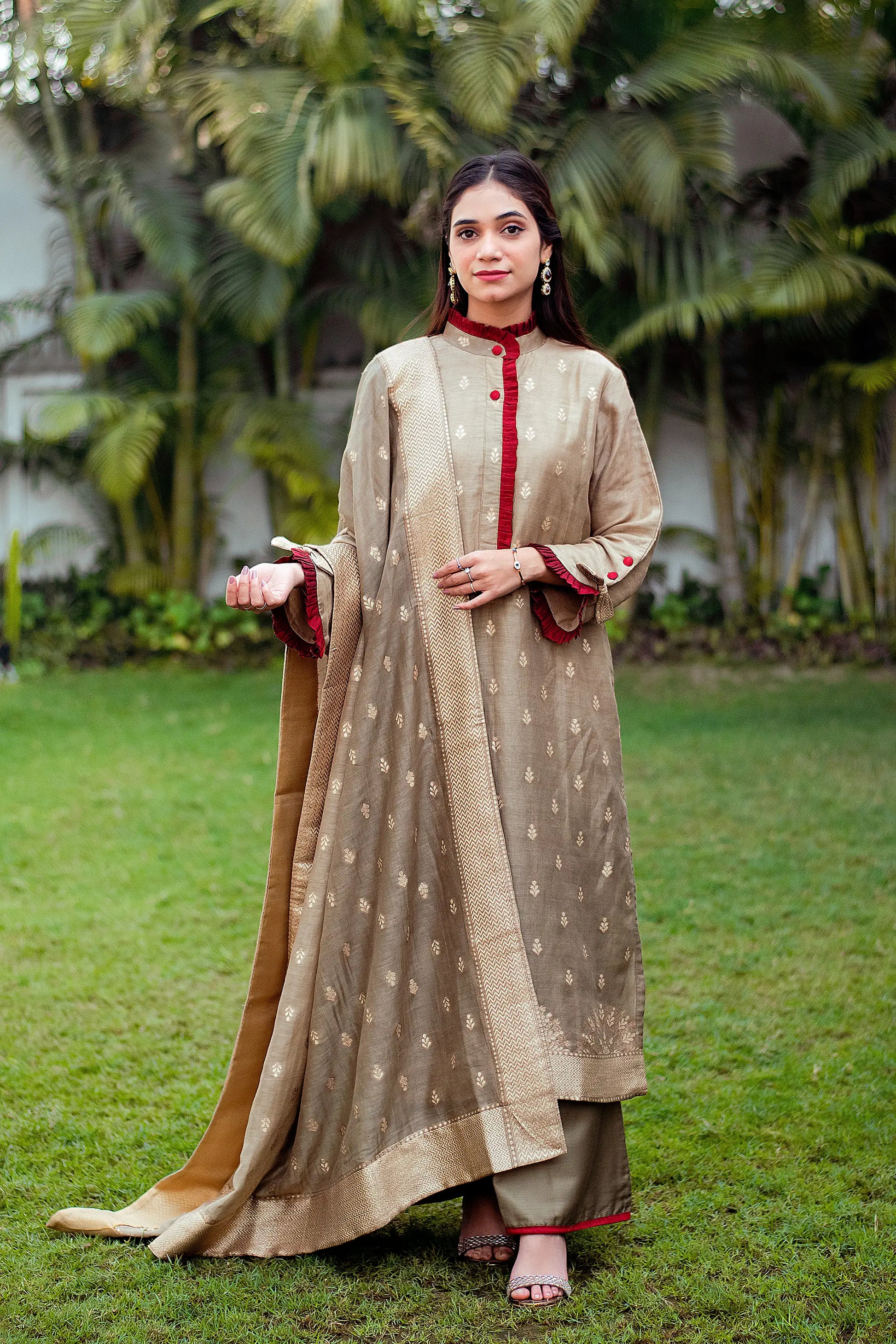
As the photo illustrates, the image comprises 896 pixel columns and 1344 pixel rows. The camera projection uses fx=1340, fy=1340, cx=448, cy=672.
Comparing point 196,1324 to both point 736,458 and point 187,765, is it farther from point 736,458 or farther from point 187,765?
point 736,458

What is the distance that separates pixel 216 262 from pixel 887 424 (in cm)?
469

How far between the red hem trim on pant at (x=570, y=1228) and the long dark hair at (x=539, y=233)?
1556 millimetres

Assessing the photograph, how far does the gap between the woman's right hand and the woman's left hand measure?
0.81 feet

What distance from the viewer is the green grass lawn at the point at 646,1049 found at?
225 cm

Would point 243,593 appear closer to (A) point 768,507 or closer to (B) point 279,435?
(B) point 279,435

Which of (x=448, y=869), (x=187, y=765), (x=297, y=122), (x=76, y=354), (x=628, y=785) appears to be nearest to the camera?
(x=448, y=869)

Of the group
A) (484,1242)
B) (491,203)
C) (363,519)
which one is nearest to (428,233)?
(491,203)

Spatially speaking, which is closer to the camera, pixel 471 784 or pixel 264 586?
pixel 264 586

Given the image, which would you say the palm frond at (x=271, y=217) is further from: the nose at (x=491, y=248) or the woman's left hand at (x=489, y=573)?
the woman's left hand at (x=489, y=573)

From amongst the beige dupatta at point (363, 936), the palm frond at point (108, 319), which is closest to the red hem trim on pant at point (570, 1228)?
the beige dupatta at point (363, 936)

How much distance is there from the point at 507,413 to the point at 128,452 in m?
6.75

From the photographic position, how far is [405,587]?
236 cm

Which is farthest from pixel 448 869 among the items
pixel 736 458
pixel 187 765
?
pixel 736 458

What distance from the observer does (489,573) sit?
223 centimetres
